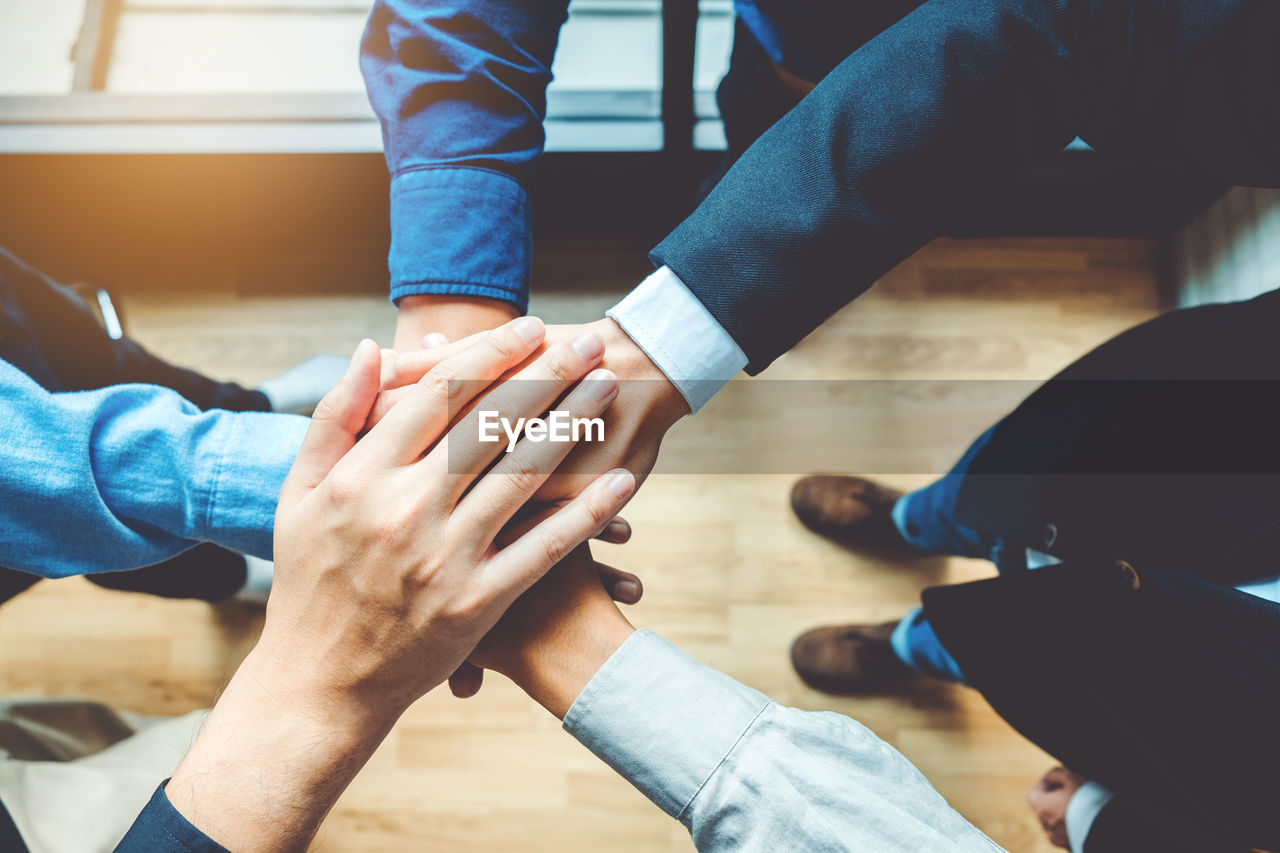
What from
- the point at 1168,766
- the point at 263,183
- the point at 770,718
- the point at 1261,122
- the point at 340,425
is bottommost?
the point at 1168,766

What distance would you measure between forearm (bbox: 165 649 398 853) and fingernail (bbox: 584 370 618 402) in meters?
0.35

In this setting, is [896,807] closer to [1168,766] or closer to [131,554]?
[1168,766]

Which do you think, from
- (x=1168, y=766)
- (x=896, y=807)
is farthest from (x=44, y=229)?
(x=1168, y=766)

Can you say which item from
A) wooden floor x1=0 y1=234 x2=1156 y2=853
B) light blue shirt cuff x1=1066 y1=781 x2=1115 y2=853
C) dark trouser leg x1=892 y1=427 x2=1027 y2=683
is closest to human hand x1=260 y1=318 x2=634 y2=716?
dark trouser leg x1=892 y1=427 x2=1027 y2=683

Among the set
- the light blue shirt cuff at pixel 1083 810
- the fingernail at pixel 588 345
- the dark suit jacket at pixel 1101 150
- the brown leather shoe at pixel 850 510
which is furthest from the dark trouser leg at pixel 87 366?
the light blue shirt cuff at pixel 1083 810

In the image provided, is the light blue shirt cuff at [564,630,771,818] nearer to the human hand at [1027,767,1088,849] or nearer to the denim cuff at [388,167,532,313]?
the denim cuff at [388,167,532,313]

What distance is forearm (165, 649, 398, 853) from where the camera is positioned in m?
0.55

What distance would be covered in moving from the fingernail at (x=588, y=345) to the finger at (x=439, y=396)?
4 cm

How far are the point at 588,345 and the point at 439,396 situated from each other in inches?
5.8

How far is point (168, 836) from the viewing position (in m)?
0.53

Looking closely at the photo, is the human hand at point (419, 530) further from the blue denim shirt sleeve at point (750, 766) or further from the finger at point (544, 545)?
the blue denim shirt sleeve at point (750, 766)

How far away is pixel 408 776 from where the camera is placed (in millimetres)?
1222

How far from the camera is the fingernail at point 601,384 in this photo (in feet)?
2.14

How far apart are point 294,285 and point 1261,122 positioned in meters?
1.50
